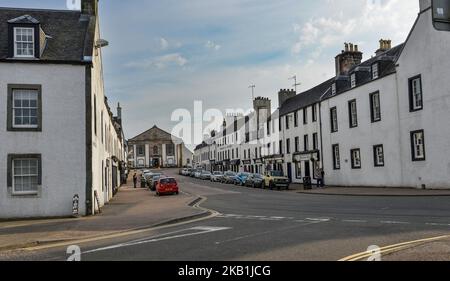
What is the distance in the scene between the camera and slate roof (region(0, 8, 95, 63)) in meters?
21.0

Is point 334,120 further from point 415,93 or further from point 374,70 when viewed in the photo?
point 415,93

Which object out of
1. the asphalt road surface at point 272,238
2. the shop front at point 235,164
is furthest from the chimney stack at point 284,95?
the asphalt road surface at point 272,238

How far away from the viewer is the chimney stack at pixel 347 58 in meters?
44.8

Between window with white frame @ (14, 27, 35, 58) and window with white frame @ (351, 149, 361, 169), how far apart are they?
2706cm

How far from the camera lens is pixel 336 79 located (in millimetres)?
42312

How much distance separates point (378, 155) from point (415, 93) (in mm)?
6307

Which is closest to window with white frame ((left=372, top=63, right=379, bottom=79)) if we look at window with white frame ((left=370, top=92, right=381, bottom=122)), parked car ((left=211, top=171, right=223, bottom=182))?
window with white frame ((left=370, top=92, right=381, bottom=122))

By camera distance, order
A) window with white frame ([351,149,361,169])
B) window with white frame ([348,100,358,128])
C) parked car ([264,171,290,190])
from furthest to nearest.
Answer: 1. parked car ([264,171,290,190])
2. window with white frame ([348,100,358,128])
3. window with white frame ([351,149,361,169])

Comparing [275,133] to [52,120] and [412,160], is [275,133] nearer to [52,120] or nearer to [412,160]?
[412,160]

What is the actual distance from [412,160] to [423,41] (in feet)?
26.4

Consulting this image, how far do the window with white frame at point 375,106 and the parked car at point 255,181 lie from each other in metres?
13.7

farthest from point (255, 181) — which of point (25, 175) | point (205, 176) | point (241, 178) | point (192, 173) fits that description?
point (192, 173)

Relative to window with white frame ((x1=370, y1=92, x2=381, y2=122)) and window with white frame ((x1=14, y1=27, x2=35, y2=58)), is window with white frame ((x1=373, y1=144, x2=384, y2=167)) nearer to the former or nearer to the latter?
window with white frame ((x1=370, y1=92, x2=381, y2=122))

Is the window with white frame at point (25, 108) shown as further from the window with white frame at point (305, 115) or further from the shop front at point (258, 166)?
the shop front at point (258, 166)
